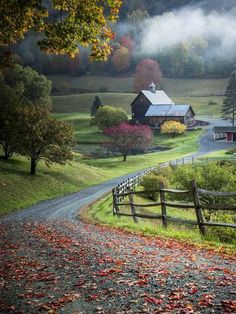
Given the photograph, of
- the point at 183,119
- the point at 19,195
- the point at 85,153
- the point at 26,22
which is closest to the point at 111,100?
the point at 183,119

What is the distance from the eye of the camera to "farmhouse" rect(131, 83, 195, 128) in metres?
116

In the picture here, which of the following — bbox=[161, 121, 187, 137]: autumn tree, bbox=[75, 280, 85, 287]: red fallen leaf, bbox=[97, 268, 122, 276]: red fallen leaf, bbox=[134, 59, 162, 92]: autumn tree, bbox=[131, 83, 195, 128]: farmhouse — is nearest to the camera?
bbox=[75, 280, 85, 287]: red fallen leaf

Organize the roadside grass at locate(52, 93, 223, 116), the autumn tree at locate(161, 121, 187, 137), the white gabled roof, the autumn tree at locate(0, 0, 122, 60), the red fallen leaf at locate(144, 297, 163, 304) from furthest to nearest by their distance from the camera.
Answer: the roadside grass at locate(52, 93, 223, 116)
the white gabled roof
the autumn tree at locate(161, 121, 187, 137)
the autumn tree at locate(0, 0, 122, 60)
the red fallen leaf at locate(144, 297, 163, 304)

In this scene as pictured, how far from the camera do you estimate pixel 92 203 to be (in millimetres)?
34969

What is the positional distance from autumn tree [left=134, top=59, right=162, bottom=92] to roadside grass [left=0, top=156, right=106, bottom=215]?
127525 mm

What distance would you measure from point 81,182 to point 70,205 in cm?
1700

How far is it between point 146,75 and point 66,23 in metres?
178

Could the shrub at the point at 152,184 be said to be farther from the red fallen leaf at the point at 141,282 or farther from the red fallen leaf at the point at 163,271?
the red fallen leaf at the point at 141,282

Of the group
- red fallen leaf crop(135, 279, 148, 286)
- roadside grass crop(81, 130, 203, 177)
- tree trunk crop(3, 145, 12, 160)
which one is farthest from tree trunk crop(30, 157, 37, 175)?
red fallen leaf crop(135, 279, 148, 286)

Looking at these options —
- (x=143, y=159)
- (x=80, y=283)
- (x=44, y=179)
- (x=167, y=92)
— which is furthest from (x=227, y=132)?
(x=80, y=283)

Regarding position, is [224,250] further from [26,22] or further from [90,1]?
[26,22]

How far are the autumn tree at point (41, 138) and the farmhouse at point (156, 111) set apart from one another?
2823 inches

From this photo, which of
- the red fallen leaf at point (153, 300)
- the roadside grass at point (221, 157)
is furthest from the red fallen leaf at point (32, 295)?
the roadside grass at point (221, 157)

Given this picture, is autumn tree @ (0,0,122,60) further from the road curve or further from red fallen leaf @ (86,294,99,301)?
the road curve
